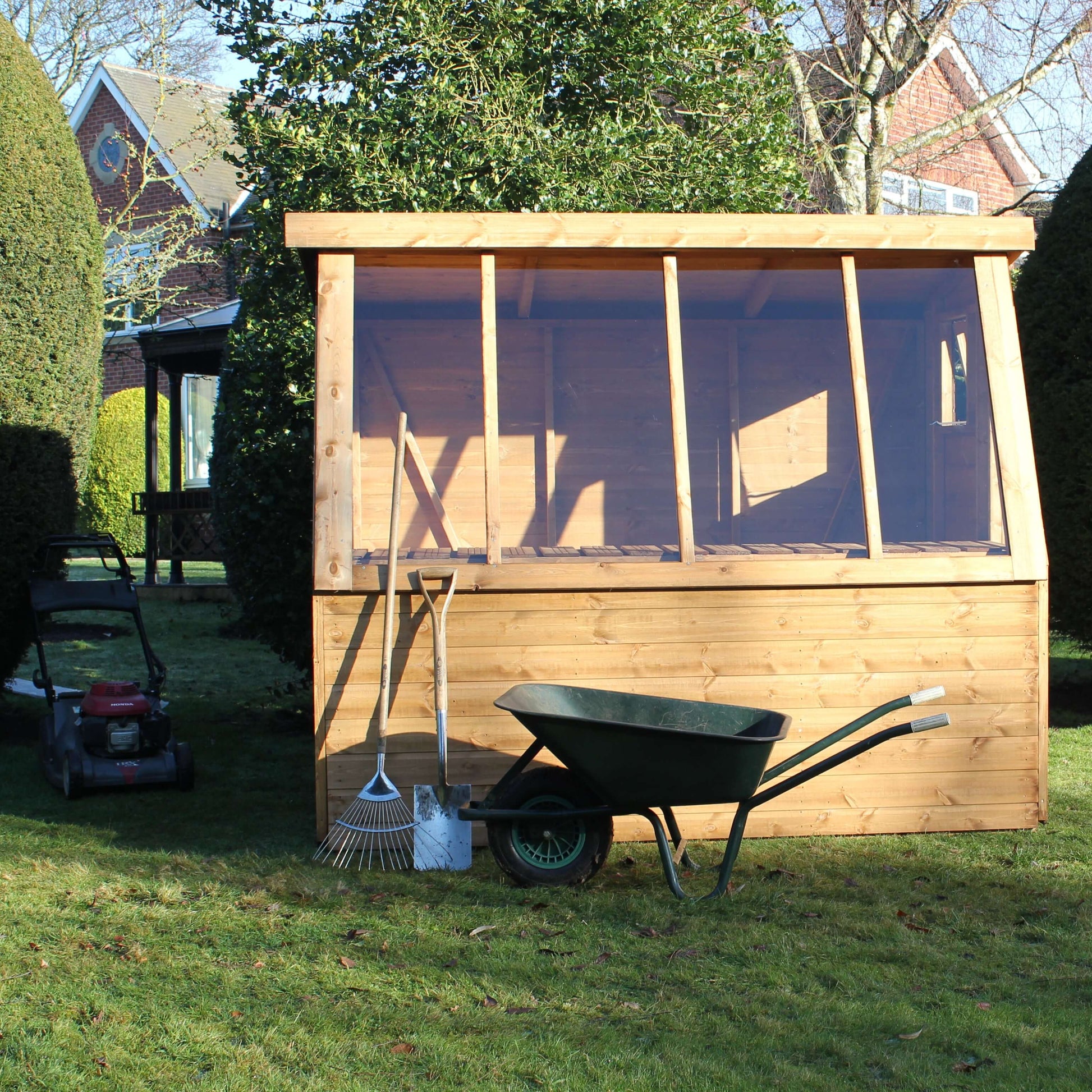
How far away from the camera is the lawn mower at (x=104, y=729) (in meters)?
5.54

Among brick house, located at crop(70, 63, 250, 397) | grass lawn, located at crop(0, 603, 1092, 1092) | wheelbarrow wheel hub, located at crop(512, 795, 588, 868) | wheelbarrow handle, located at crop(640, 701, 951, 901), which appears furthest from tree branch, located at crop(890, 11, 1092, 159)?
brick house, located at crop(70, 63, 250, 397)

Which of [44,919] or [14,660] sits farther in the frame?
[14,660]

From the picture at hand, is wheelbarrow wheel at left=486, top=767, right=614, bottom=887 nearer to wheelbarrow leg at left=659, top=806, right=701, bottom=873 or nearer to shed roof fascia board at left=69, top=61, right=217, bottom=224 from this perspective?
wheelbarrow leg at left=659, top=806, right=701, bottom=873

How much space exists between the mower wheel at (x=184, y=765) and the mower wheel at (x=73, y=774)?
432mm

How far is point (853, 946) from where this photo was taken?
141 inches

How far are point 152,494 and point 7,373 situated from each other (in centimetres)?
692

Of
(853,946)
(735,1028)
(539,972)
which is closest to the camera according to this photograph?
(735,1028)

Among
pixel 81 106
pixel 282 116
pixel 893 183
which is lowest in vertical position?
pixel 282 116

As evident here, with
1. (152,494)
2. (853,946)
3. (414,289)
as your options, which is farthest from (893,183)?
(853,946)

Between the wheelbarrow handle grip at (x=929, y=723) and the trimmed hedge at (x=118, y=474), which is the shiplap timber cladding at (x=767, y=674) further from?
the trimmed hedge at (x=118, y=474)

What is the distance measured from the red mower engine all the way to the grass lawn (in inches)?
17.9

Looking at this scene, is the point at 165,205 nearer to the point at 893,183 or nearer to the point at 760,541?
the point at 893,183

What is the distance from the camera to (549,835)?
13.8ft

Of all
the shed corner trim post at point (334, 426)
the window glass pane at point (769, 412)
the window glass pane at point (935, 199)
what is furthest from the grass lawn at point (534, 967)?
the window glass pane at point (935, 199)
